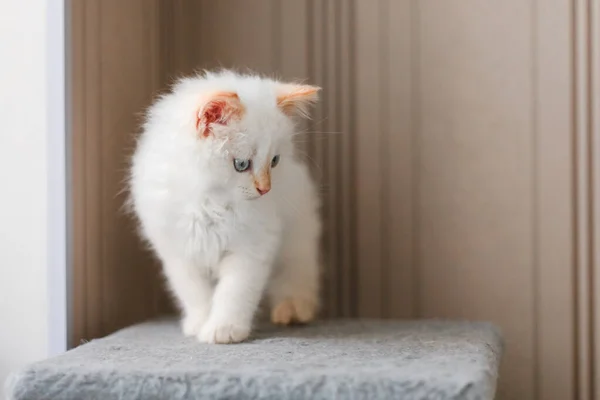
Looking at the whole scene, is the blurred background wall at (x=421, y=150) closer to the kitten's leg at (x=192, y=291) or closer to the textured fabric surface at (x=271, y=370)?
the kitten's leg at (x=192, y=291)

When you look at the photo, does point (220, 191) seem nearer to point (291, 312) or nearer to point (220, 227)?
point (220, 227)

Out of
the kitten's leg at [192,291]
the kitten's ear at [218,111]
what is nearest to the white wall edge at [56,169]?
the kitten's leg at [192,291]

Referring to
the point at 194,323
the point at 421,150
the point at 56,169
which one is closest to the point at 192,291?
the point at 194,323

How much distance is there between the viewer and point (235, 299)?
3.84 ft

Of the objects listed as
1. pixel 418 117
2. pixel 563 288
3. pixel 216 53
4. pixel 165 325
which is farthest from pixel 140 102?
pixel 563 288

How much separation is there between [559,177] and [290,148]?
55 centimetres

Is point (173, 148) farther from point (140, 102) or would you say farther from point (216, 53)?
point (216, 53)

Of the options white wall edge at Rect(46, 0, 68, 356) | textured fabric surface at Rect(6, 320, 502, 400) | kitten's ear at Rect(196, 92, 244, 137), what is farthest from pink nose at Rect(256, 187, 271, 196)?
white wall edge at Rect(46, 0, 68, 356)

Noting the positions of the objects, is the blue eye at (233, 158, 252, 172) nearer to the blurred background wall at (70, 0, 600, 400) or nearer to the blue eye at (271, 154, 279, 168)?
the blue eye at (271, 154, 279, 168)

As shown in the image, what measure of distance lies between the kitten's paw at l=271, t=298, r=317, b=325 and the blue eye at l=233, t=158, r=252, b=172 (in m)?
0.31

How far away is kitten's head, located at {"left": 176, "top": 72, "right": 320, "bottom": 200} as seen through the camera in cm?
108

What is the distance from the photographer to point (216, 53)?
5.28ft

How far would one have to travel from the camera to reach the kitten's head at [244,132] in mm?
Result: 1084

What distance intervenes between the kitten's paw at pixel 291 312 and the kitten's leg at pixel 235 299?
106 millimetres
